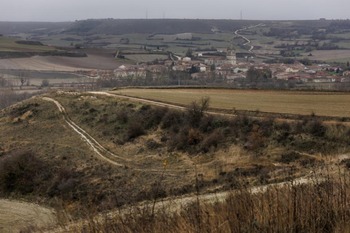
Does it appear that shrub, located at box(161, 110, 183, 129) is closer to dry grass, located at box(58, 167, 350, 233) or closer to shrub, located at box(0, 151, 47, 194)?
shrub, located at box(0, 151, 47, 194)

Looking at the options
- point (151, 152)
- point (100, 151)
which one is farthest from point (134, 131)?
point (151, 152)

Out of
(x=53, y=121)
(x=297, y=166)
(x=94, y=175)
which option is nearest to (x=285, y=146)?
(x=297, y=166)

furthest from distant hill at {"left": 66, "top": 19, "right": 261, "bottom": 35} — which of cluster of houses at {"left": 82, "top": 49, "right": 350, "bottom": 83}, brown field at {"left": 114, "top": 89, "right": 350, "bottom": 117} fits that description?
brown field at {"left": 114, "top": 89, "right": 350, "bottom": 117}

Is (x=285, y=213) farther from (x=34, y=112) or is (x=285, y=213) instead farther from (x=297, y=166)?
(x=34, y=112)

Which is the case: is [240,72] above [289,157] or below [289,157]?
below

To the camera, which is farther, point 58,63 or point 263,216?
point 58,63

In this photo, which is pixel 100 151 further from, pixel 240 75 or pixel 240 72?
pixel 240 72
